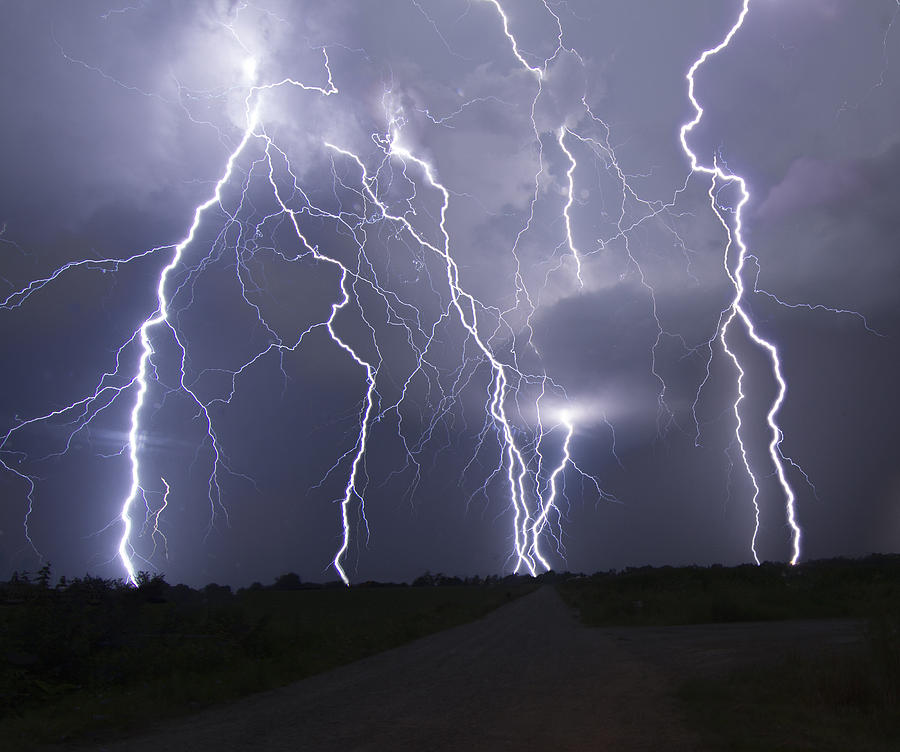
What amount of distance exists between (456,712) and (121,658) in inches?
253

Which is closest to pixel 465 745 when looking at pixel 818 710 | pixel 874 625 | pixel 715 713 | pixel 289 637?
pixel 715 713

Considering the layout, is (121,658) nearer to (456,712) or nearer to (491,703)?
(456,712)

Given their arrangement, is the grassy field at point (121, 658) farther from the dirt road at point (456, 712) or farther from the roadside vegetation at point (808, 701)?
the roadside vegetation at point (808, 701)

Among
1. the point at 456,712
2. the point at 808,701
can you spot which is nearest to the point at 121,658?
the point at 456,712

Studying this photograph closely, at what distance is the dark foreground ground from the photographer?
21.1 ft

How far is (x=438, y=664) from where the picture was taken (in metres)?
13.5

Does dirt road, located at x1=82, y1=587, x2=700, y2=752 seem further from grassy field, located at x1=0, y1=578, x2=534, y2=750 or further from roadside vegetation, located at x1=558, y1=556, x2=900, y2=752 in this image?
grassy field, located at x1=0, y1=578, x2=534, y2=750

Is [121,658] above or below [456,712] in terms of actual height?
above

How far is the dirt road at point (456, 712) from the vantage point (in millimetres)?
6332

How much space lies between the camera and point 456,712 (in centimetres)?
798

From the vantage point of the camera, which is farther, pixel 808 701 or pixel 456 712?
pixel 456 712

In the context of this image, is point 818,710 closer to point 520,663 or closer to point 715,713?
point 715,713

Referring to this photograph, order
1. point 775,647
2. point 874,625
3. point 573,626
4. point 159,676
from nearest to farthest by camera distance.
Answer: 1. point 874,625
2. point 159,676
3. point 775,647
4. point 573,626

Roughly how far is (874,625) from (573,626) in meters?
16.2
